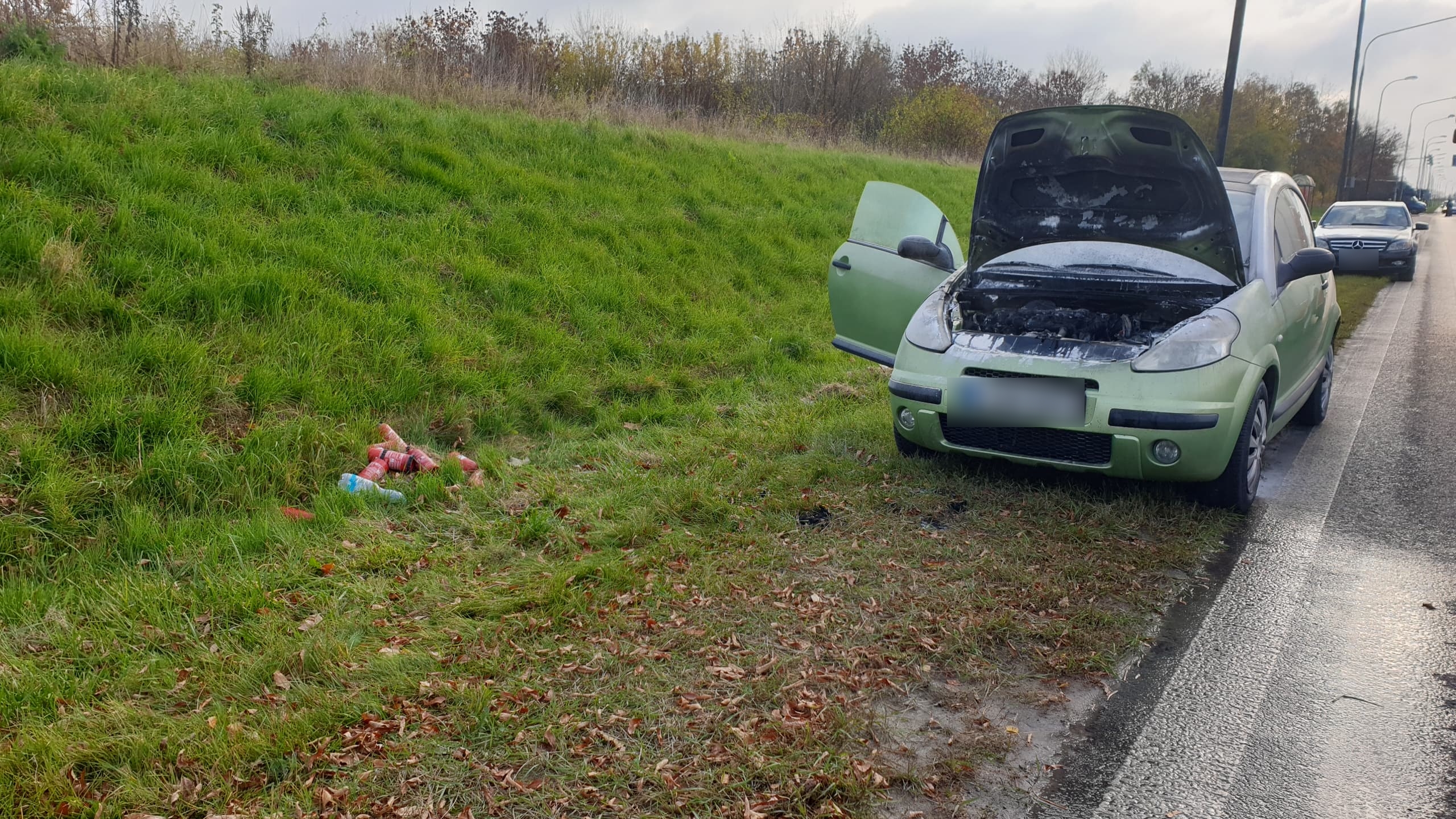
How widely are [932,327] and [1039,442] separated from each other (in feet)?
3.04

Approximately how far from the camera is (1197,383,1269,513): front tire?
14.8 ft

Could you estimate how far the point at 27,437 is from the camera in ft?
14.3

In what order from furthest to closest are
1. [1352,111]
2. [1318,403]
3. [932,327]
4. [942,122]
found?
[1352,111]
[942,122]
[1318,403]
[932,327]

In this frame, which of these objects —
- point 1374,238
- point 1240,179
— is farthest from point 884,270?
point 1374,238

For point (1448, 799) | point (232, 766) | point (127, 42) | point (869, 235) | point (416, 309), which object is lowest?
point (232, 766)

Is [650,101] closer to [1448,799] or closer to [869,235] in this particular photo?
[869,235]

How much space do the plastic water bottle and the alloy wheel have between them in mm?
4415

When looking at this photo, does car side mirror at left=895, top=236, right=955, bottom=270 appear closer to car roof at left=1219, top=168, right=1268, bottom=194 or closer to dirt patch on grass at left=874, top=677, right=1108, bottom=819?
car roof at left=1219, top=168, right=1268, bottom=194

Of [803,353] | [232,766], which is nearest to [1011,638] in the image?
[232,766]

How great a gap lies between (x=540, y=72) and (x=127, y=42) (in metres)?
6.49

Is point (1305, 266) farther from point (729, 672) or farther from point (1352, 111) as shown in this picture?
point (1352, 111)

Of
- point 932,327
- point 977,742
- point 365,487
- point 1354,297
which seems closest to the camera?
point 977,742

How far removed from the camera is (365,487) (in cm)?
491

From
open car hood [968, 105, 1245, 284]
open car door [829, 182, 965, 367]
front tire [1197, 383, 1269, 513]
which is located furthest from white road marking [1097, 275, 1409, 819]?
open car door [829, 182, 965, 367]
